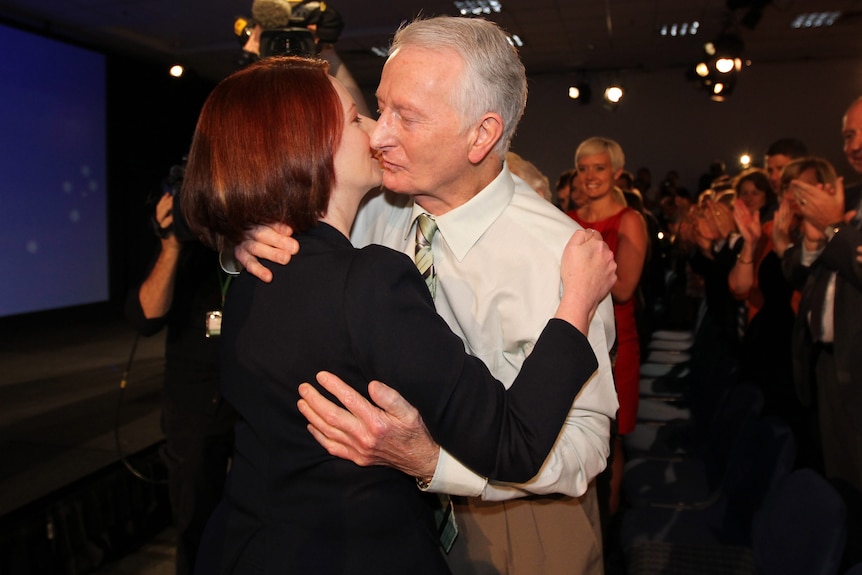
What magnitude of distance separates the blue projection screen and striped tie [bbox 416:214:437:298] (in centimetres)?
672

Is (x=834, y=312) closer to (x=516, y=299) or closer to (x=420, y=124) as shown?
(x=516, y=299)

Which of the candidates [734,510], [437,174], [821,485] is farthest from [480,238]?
[734,510]

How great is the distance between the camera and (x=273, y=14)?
186cm

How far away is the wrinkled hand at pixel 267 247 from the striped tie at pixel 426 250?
27cm

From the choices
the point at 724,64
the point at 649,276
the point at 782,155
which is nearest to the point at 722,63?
the point at 724,64

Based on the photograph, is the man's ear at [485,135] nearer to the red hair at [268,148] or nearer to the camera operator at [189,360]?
the red hair at [268,148]

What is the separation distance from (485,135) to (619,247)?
2.07 metres

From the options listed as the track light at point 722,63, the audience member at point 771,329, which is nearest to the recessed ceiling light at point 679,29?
the track light at point 722,63

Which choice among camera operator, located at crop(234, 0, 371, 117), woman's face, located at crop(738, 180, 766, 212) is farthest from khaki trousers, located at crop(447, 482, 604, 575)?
woman's face, located at crop(738, 180, 766, 212)

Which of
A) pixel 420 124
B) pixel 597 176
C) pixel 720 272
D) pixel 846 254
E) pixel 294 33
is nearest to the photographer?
pixel 420 124

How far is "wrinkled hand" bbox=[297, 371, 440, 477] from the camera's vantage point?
3.10 feet

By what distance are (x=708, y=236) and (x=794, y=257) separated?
1.70m

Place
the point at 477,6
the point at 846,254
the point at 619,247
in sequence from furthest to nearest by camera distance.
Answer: the point at 477,6 → the point at 619,247 → the point at 846,254

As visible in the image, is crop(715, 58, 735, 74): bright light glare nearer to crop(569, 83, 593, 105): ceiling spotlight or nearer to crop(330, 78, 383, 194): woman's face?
crop(569, 83, 593, 105): ceiling spotlight
